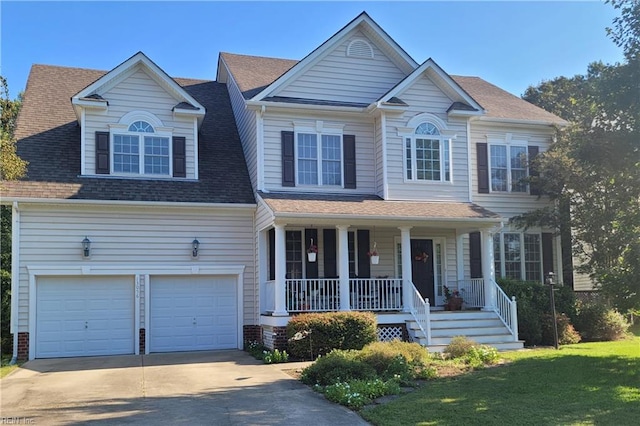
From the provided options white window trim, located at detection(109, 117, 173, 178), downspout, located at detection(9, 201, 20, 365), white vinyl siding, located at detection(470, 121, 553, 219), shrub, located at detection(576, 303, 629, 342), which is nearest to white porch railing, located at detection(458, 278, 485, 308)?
white vinyl siding, located at detection(470, 121, 553, 219)

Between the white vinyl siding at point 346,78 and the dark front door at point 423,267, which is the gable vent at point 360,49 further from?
the dark front door at point 423,267

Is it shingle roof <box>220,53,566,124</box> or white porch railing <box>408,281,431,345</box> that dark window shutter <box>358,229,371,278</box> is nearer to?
white porch railing <box>408,281,431,345</box>

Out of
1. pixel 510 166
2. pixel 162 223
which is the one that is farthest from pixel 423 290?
pixel 162 223

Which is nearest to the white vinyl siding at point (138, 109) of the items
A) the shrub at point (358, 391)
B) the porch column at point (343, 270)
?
the porch column at point (343, 270)

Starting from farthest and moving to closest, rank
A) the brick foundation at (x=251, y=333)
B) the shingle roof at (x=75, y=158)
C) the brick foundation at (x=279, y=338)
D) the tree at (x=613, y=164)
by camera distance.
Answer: the brick foundation at (x=251, y=333), the shingle roof at (x=75, y=158), the brick foundation at (x=279, y=338), the tree at (x=613, y=164)

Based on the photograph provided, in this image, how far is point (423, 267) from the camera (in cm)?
1912

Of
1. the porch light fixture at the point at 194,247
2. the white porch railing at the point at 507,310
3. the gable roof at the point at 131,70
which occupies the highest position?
the gable roof at the point at 131,70

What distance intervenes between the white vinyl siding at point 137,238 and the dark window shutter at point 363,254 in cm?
315

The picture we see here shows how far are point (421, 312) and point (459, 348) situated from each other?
252 cm

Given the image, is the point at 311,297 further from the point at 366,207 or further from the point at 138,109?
the point at 138,109

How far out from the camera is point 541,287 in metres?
18.1

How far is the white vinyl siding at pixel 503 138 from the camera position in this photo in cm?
2012

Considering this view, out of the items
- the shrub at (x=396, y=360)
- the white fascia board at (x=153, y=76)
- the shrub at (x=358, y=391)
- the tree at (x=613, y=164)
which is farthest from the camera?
the white fascia board at (x=153, y=76)

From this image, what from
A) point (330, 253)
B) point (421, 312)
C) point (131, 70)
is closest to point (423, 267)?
point (421, 312)
